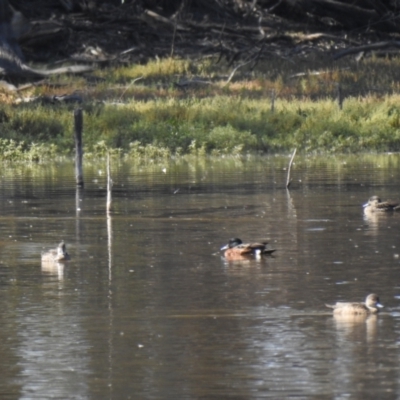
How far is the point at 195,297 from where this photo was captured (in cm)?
1245

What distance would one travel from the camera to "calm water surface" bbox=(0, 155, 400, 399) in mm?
9383

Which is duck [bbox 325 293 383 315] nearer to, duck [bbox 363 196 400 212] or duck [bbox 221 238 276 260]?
duck [bbox 221 238 276 260]

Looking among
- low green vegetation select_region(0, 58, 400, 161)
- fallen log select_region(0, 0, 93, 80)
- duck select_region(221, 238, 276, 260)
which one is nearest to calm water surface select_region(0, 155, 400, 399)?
duck select_region(221, 238, 276, 260)

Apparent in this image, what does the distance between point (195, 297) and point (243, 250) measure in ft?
8.33

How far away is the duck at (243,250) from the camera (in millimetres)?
14922

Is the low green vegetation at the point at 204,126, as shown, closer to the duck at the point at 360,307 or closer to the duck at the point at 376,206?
the duck at the point at 376,206

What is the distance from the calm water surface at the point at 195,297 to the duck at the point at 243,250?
128 mm

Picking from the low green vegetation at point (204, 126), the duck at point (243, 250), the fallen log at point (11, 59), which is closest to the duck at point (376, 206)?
the duck at point (243, 250)

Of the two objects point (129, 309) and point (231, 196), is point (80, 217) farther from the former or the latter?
point (129, 309)

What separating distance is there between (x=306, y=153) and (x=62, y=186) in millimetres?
10004

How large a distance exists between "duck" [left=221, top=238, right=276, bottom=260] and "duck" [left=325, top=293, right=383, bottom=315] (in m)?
3.53

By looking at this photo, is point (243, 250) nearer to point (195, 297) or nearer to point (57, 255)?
point (57, 255)

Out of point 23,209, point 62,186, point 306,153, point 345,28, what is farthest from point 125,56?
point 23,209

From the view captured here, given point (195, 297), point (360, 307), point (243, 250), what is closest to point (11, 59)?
point (243, 250)
